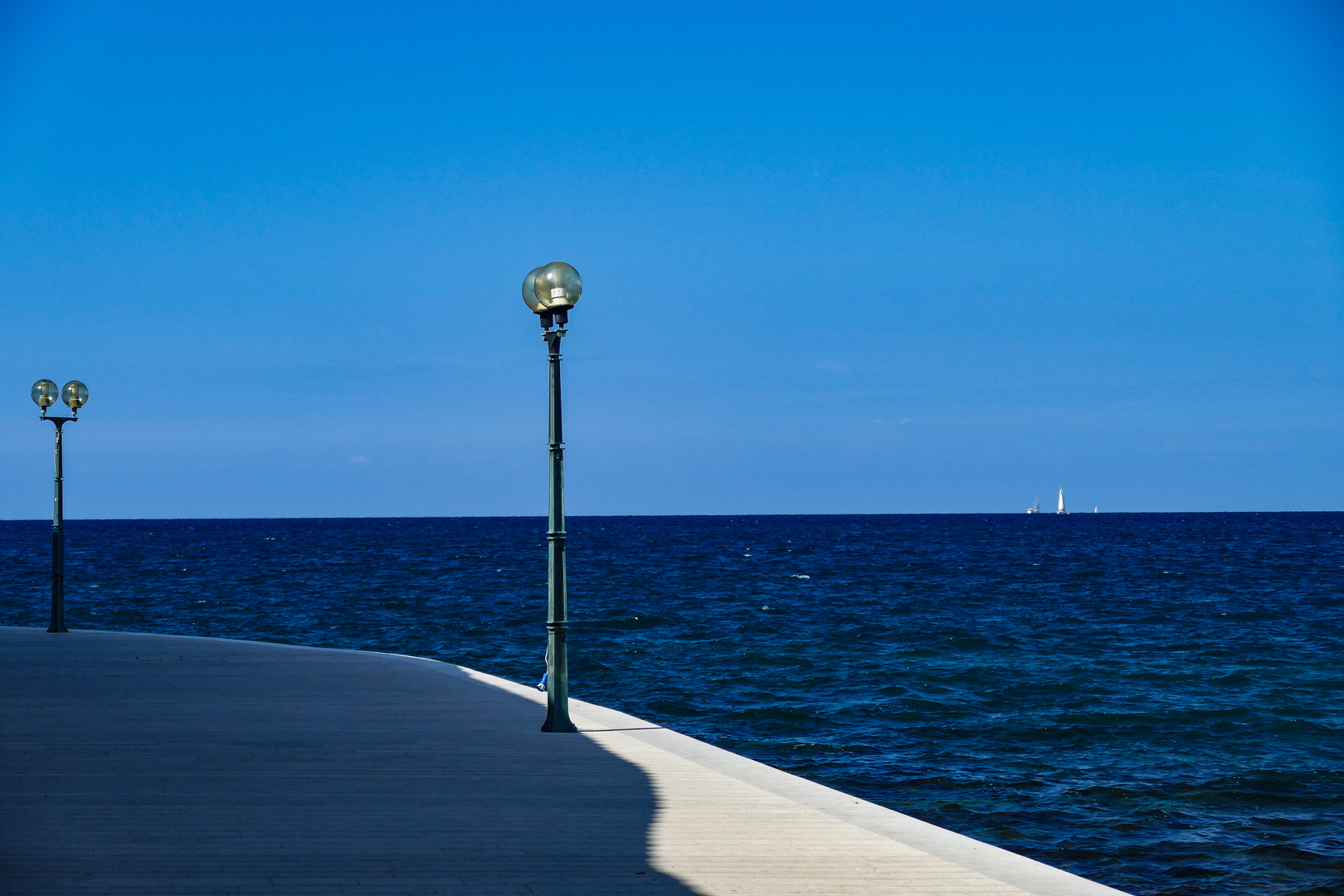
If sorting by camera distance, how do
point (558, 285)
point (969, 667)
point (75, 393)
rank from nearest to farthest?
point (558, 285) → point (75, 393) → point (969, 667)

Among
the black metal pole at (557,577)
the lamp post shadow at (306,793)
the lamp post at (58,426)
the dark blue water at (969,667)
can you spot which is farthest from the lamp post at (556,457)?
the lamp post at (58,426)

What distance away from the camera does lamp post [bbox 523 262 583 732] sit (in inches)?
463

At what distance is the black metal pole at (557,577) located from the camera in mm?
11953

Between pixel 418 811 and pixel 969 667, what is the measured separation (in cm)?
2004

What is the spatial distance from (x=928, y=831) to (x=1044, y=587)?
155 ft

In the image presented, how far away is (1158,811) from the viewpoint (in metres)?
13.6

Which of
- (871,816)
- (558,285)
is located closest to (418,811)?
(871,816)

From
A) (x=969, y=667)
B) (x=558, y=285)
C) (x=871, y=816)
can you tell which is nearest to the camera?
(x=871, y=816)

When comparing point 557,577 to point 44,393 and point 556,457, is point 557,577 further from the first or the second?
point 44,393

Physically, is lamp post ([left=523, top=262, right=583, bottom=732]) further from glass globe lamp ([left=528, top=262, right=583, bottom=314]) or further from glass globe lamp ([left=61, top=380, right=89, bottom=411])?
glass globe lamp ([left=61, top=380, right=89, bottom=411])

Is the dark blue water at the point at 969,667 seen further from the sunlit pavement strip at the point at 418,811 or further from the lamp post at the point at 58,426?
the lamp post at the point at 58,426

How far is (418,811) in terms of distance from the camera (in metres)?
8.48

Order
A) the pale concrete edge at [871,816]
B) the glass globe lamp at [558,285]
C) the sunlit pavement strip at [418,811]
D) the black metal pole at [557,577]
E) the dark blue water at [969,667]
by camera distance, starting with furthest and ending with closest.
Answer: the dark blue water at [969,667] < the black metal pole at [557,577] < the glass globe lamp at [558,285] < the pale concrete edge at [871,816] < the sunlit pavement strip at [418,811]

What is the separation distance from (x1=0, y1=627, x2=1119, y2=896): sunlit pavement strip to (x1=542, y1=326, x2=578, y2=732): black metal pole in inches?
15.8
